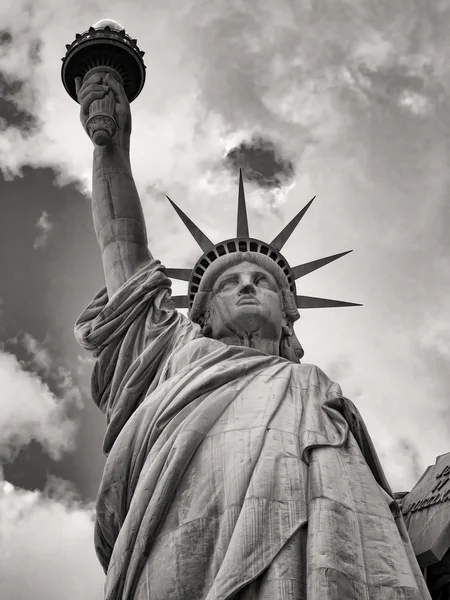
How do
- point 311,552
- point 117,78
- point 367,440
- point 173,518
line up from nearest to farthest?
point 311,552 → point 173,518 → point 367,440 → point 117,78

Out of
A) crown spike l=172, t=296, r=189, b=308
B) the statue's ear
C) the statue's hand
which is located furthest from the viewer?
the statue's hand

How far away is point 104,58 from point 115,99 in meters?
0.82

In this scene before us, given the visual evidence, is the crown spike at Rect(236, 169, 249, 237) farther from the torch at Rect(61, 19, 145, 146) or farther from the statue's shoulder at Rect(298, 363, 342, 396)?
the statue's shoulder at Rect(298, 363, 342, 396)

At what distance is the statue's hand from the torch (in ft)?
0.52

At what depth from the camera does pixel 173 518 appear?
27.8 ft

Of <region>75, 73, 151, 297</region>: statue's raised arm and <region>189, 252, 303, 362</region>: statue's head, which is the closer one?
<region>189, 252, 303, 362</region>: statue's head

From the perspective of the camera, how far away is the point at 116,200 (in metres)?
13.0

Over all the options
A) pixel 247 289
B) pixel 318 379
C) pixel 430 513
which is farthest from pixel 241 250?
pixel 430 513

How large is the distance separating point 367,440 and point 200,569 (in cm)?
230

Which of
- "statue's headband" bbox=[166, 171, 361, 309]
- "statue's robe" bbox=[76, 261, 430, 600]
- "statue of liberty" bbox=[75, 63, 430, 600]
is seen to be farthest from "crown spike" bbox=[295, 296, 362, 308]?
"statue's robe" bbox=[76, 261, 430, 600]

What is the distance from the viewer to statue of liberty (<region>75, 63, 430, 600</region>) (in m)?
7.95

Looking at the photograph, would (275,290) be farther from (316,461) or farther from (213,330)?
(316,461)

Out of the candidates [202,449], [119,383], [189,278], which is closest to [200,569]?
[202,449]

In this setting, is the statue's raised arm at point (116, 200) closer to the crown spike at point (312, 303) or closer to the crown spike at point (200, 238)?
the crown spike at point (200, 238)
